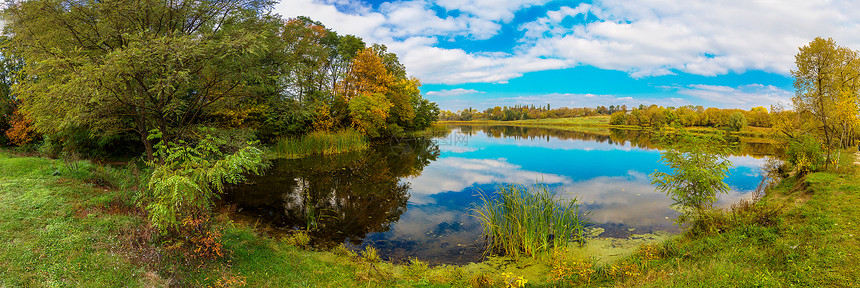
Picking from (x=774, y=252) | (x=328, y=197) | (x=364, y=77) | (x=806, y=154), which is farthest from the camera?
(x=364, y=77)

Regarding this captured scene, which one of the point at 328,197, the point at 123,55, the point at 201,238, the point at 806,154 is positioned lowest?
the point at 328,197

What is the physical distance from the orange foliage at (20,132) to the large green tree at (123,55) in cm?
1484

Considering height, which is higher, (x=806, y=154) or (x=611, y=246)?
(x=806, y=154)

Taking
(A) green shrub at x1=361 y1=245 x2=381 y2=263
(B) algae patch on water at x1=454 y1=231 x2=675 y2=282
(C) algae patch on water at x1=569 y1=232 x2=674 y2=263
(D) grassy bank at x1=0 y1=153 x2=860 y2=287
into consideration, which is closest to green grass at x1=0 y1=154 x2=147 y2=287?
(D) grassy bank at x1=0 y1=153 x2=860 y2=287

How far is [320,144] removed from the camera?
79.4ft

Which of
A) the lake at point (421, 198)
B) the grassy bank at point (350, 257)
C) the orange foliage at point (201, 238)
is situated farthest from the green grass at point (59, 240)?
the lake at point (421, 198)

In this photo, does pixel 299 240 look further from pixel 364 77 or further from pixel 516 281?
pixel 364 77

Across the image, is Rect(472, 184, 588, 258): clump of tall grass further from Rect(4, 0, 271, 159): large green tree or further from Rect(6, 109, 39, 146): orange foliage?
Rect(6, 109, 39, 146): orange foliage

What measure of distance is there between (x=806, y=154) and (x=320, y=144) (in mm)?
26034

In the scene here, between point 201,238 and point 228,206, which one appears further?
point 228,206

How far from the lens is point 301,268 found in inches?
230

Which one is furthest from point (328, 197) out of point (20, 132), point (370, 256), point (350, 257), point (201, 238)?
point (20, 132)

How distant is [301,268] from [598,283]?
5222 millimetres

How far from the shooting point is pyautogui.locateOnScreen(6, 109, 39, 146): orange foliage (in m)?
17.7
